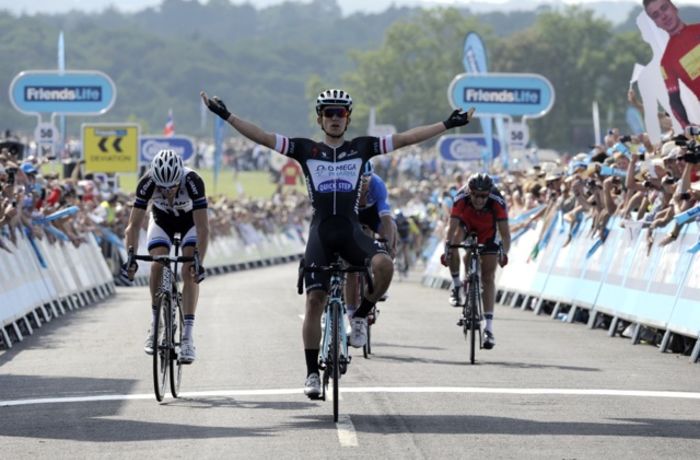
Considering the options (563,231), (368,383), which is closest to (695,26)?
(563,231)

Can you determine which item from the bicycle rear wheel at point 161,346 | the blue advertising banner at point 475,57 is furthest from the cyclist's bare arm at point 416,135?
the blue advertising banner at point 475,57

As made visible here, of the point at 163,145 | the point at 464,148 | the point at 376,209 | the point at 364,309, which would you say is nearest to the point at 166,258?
the point at 364,309

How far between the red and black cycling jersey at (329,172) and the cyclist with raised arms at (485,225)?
4.71 meters

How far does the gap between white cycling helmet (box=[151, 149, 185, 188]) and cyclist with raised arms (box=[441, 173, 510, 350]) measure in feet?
14.4

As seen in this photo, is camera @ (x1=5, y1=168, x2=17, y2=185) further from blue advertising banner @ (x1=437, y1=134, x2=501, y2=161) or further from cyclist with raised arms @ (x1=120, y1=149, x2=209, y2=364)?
blue advertising banner @ (x1=437, y1=134, x2=501, y2=161)

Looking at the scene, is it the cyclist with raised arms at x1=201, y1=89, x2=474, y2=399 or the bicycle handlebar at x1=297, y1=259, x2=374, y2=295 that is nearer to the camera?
the bicycle handlebar at x1=297, y1=259, x2=374, y2=295

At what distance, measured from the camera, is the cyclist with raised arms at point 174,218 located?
581 inches

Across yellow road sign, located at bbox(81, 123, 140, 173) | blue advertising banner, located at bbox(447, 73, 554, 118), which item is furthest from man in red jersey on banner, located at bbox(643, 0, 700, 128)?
yellow road sign, located at bbox(81, 123, 140, 173)

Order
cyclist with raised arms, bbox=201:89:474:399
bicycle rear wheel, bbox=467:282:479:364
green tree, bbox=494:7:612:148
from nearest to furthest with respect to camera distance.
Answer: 1. cyclist with raised arms, bbox=201:89:474:399
2. bicycle rear wheel, bbox=467:282:479:364
3. green tree, bbox=494:7:612:148

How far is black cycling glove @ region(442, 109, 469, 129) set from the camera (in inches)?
548

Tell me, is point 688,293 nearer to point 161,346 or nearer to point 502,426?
point 161,346

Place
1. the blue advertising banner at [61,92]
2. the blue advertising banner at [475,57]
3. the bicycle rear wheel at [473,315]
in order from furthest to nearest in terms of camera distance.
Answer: the blue advertising banner at [475,57] → the blue advertising banner at [61,92] → the bicycle rear wheel at [473,315]

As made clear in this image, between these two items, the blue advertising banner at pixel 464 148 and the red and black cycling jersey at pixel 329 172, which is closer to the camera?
the red and black cycling jersey at pixel 329 172

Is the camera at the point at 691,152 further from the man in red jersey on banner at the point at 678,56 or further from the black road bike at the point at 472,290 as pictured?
the man in red jersey on banner at the point at 678,56
